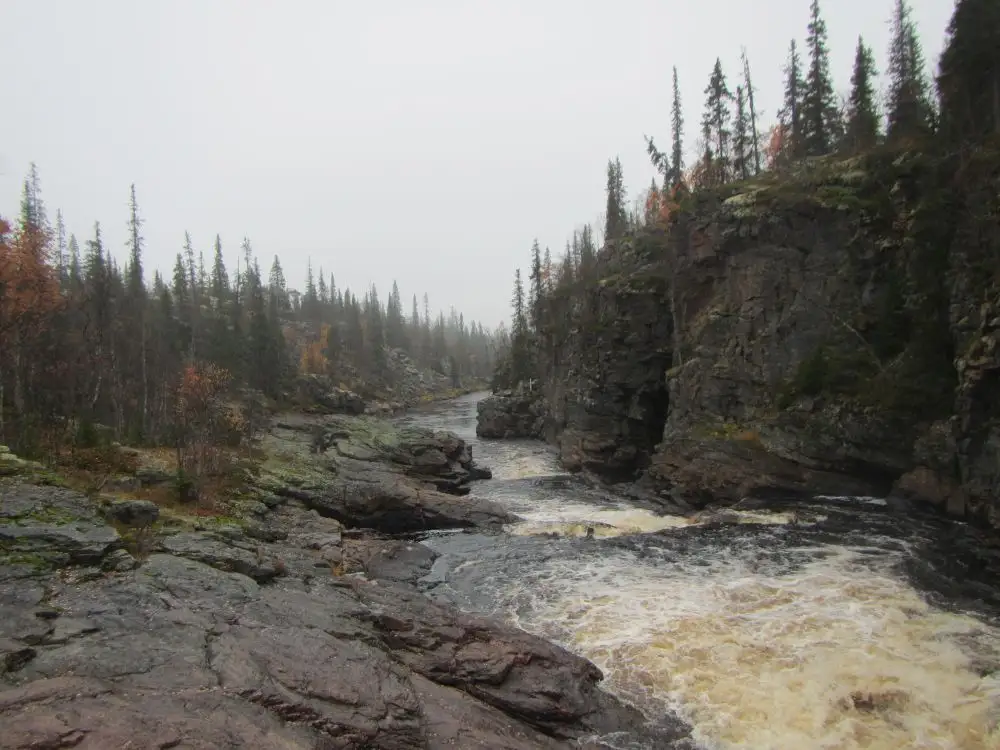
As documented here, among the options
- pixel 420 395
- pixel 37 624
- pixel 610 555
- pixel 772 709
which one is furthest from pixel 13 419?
pixel 420 395

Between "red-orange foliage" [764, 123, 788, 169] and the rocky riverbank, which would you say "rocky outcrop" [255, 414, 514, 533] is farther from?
"red-orange foliage" [764, 123, 788, 169]

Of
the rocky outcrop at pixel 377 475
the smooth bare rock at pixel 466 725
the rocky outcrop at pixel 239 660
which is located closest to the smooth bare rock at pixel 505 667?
the rocky outcrop at pixel 239 660

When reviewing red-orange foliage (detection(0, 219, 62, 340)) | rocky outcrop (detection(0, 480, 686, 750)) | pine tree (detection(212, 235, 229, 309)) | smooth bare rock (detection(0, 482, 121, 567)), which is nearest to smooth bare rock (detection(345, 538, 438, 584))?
rocky outcrop (detection(0, 480, 686, 750))

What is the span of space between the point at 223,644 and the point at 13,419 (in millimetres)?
21139

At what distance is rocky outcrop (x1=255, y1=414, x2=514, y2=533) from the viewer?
2535 cm

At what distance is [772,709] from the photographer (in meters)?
10.6

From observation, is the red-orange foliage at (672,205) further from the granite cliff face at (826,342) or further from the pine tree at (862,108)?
the pine tree at (862,108)

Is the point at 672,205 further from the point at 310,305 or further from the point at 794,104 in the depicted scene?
the point at 310,305

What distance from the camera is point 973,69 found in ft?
93.4

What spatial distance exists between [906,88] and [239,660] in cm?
4916

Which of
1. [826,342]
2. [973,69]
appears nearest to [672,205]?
[973,69]

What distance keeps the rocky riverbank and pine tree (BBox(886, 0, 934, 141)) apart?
3339 cm

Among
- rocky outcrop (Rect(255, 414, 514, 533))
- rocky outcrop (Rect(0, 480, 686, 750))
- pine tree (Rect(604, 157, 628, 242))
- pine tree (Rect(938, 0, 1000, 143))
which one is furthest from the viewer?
pine tree (Rect(604, 157, 628, 242))

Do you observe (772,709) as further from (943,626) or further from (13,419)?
(13,419)
